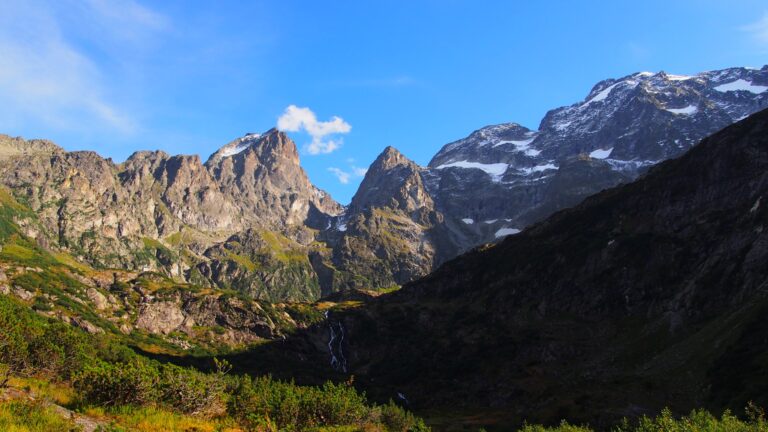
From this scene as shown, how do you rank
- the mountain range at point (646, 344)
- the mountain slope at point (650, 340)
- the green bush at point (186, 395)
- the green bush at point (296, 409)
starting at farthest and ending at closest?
1. the mountain slope at point (650, 340)
2. the mountain range at point (646, 344)
3. the green bush at point (296, 409)
4. the green bush at point (186, 395)

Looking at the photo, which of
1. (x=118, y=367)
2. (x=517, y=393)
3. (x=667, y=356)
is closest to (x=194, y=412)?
(x=118, y=367)

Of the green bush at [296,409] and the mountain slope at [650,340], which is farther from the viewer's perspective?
the mountain slope at [650,340]

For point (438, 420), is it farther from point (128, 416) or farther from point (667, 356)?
point (128, 416)

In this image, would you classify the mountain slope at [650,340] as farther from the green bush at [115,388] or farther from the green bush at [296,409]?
the green bush at [115,388]

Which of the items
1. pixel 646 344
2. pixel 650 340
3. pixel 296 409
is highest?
pixel 650 340

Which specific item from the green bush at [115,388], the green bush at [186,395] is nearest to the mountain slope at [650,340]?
the green bush at [186,395]

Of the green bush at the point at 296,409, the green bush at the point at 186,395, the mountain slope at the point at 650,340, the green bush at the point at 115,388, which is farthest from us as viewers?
the mountain slope at the point at 650,340

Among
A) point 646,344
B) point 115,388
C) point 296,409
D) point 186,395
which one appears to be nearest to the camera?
point 115,388

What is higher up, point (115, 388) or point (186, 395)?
point (115, 388)

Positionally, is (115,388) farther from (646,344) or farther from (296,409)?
(646,344)

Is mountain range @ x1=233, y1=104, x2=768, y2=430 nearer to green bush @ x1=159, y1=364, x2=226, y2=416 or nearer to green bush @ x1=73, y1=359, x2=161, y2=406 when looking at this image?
green bush @ x1=159, y1=364, x2=226, y2=416

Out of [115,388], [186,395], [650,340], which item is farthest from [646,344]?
[115,388]

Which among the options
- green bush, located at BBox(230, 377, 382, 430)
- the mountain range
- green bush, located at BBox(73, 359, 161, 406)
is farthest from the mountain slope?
green bush, located at BBox(73, 359, 161, 406)

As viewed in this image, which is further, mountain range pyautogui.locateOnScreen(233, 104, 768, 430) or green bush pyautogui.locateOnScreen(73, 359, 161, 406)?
mountain range pyautogui.locateOnScreen(233, 104, 768, 430)
